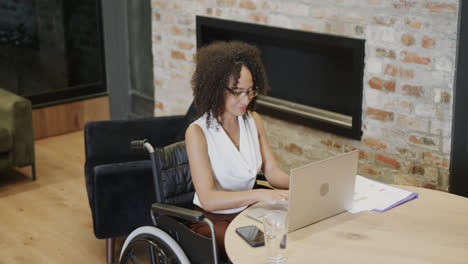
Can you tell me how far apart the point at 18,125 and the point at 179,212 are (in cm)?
227

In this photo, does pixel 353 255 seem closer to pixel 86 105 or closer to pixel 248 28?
pixel 248 28

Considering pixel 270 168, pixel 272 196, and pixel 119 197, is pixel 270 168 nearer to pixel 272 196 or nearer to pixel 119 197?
pixel 272 196

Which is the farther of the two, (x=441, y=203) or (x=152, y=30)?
(x=152, y=30)

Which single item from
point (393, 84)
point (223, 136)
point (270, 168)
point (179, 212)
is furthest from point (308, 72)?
point (179, 212)

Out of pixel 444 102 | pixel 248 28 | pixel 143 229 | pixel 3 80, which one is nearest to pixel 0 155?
pixel 3 80

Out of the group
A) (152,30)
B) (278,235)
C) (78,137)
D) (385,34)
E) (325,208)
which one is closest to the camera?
(278,235)

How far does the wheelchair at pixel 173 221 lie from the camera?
2002 millimetres

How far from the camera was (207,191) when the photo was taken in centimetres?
211

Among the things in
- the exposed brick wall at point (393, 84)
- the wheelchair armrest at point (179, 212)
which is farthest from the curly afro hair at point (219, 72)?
the exposed brick wall at point (393, 84)

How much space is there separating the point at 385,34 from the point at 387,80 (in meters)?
0.23

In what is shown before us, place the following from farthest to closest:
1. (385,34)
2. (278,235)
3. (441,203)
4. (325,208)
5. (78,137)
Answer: (78,137) → (385,34) → (441,203) → (325,208) → (278,235)

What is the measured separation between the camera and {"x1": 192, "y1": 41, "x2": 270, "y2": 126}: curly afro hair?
2197 mm

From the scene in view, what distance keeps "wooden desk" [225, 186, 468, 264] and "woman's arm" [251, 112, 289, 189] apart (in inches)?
17.1

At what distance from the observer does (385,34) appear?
2.97 meters
